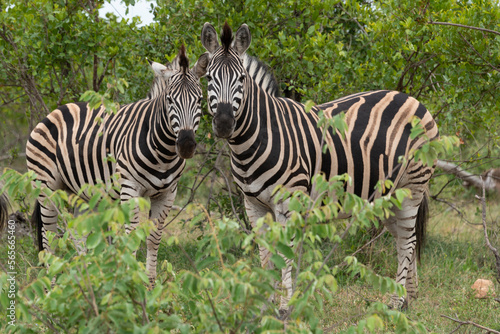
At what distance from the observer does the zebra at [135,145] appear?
15.2 ft

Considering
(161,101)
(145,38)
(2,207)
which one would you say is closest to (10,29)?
(145,38)

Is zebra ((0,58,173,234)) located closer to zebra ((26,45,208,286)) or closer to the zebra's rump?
zebra ((26,45,208,286))

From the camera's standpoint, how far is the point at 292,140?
180 inches

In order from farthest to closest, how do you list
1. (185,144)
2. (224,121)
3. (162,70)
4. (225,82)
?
(162,70) → (185,144) → (225,82) → (224,121)

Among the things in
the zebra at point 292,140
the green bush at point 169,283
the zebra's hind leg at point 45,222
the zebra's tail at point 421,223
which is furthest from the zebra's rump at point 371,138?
the zebra's hind leg at point 45,222

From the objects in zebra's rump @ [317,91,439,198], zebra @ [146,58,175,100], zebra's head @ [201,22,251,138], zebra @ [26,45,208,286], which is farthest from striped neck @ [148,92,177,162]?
zebra's rump @ [317,91,439,198]

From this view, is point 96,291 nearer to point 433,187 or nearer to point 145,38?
point 145,38

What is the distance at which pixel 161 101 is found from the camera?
4859mm

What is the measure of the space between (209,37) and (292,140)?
3.43 feet

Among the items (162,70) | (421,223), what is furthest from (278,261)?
(421,223)

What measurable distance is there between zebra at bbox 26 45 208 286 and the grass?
1.58ft

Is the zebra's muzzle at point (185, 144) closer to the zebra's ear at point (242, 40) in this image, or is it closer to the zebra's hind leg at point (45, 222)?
the zebra's ear at point (242, 40)

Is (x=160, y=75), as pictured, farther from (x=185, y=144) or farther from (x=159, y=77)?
(x=185, y=144)

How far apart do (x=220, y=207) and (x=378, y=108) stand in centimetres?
265
